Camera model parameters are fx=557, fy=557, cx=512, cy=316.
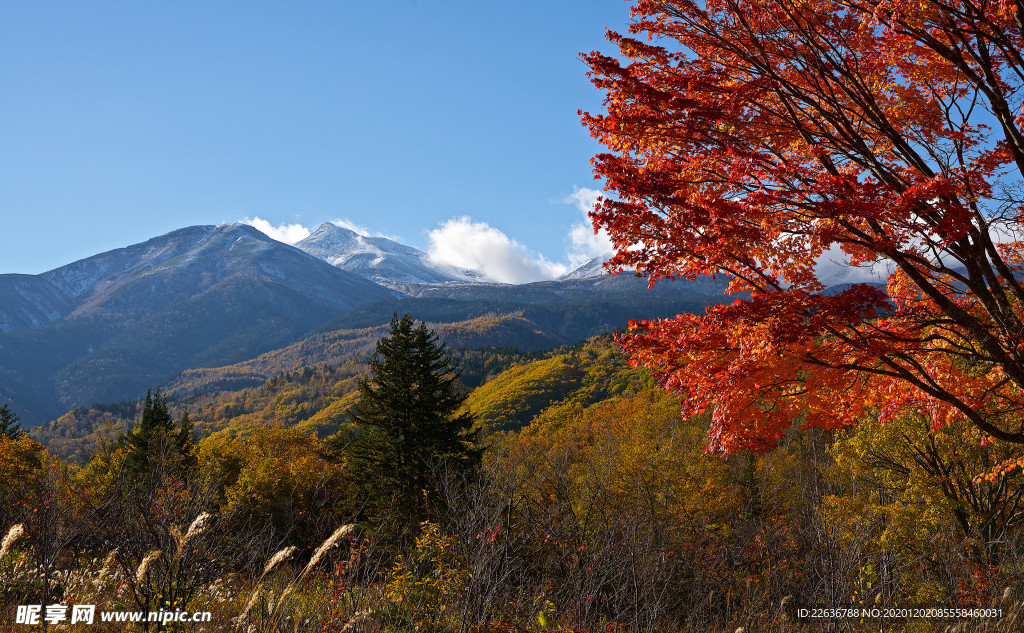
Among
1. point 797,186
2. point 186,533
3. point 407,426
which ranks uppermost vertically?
point 797,186

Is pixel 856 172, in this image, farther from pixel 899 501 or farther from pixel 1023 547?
pixel 899 501

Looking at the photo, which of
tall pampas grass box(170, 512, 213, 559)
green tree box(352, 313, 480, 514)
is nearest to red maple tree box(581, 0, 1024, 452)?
tall pampas grass box(170, 512, 213, 559)

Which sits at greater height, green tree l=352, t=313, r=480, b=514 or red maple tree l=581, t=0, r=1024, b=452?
red maple tree l=581, t=0, r=1024, b=452

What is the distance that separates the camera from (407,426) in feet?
83.3

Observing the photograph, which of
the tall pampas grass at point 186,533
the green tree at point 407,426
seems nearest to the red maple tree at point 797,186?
the tall pampas grass at point 186,533

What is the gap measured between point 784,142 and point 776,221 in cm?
135

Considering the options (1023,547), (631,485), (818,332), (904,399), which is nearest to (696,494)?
(631,485)

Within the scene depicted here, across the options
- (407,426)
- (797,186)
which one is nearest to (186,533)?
(797,186)

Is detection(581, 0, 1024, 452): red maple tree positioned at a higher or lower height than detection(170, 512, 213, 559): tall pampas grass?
higher

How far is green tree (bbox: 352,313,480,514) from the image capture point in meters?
24.3

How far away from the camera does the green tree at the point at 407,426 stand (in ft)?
79.8

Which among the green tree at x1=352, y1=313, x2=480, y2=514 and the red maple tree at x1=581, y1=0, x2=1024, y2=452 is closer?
the red maple tree at x1=581, y1=0, x2=1024, y2=452

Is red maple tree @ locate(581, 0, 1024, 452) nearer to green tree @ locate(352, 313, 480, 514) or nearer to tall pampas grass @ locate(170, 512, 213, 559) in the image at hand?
tall pampas grass @ locate(170, 512, 213, 559)

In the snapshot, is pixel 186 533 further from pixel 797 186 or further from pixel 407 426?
pixel 407 426
